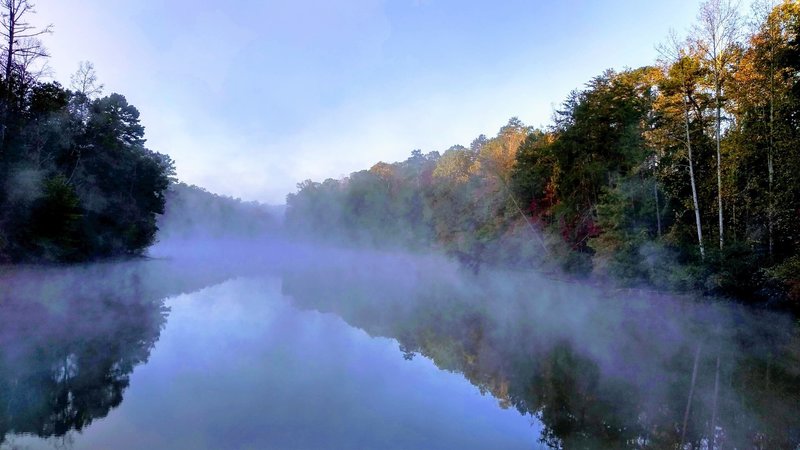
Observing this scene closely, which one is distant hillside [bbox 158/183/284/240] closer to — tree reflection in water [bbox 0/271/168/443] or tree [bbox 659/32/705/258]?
tree reflection in water [bbox 0/271/168/443]

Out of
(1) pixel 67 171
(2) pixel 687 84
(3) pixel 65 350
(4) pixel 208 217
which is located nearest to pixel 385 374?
(3) pixel 65 350

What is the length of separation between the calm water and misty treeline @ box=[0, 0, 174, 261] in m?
3.77

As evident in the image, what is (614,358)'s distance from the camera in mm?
10648

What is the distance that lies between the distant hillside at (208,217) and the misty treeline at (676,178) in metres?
67.7

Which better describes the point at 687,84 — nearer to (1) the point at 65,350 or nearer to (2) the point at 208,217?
(1) the point at 65,350

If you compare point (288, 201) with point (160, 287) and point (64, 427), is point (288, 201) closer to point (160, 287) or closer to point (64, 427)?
point (160, 287)

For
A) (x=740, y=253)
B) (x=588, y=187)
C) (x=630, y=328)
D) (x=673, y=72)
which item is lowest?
(x=630, y=328)

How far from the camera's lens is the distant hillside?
93.4 m

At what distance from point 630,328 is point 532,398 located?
317 inches

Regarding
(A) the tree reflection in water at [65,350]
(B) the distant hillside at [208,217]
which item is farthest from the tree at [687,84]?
(B) the distant hillside at [208,217]

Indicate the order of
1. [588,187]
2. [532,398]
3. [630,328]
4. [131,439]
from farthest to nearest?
[588,187] → [630,328] → [532,398] → [131,439]

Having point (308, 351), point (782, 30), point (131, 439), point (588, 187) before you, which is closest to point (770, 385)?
point (308, 351)

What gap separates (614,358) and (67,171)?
32.6m

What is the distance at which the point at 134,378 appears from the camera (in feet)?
28.1
